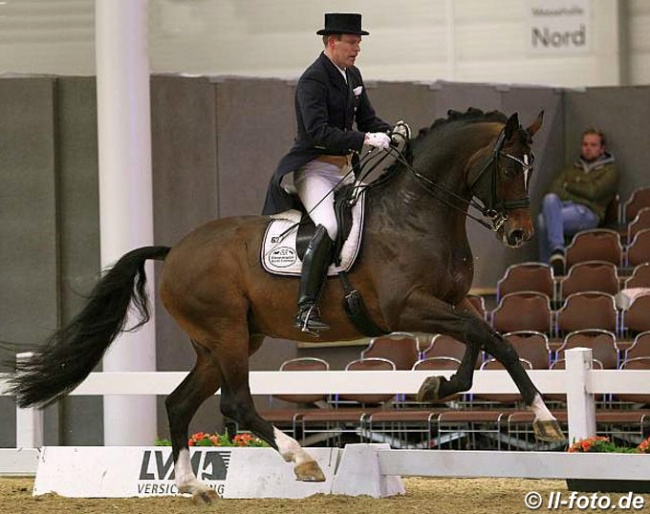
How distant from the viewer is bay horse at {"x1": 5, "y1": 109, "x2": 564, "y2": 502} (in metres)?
6.39

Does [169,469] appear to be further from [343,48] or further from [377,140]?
[343,48]

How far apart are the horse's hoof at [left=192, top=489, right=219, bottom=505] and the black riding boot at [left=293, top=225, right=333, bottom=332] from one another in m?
1.03

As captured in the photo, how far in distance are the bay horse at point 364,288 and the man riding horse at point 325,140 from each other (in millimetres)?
134

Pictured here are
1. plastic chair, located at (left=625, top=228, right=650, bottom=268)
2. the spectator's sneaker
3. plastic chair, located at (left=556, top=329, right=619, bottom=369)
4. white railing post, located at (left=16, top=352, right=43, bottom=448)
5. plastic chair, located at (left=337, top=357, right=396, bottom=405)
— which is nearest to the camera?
white railing post, located at (left=16, top=352, right=43, bottom=448)

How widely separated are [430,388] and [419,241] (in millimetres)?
725

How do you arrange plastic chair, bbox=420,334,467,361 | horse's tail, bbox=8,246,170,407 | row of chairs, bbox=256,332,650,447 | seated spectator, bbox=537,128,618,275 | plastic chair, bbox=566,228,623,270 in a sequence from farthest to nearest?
seated spectator, bbox=537,128,618,275 → plastic chair, bbox=566,228,623,270 → plastic chair, bbox=420,334,467,361 → row of chairs, bbox=256,332,650,447 → horse's tail, bbox=8,246,170,407

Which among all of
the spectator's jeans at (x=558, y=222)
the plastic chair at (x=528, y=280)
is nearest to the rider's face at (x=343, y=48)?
the plastic chair at (x=528, y=280)

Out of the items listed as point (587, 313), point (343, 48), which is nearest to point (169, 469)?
point (343, 48)

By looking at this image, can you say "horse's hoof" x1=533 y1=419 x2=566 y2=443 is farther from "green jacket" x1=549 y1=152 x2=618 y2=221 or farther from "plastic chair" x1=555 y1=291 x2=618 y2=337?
"green jacket" x1=549 y1=152 x2=618 y2=221

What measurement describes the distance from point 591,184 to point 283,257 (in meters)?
6.92

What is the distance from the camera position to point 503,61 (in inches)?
583

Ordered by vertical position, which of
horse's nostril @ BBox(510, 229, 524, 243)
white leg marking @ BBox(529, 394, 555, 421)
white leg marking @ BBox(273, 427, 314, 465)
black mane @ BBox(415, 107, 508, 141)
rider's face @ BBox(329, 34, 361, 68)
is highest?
rider's face @ BBox(329, 34, 361, 68)

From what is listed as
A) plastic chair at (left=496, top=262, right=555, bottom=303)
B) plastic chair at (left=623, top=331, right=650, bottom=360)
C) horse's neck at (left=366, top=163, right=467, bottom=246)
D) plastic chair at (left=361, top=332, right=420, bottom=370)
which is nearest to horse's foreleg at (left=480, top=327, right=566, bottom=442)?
horse's neck at (left=366, top=163, right=467, bottom=246)

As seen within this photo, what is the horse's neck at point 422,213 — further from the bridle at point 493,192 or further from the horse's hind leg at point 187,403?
the horse's hind leg at point 187,403
